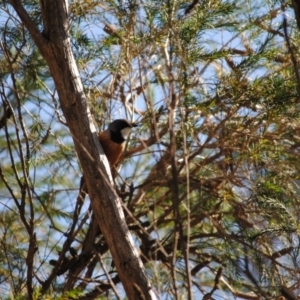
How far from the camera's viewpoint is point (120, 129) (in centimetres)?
332

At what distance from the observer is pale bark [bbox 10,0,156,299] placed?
90.4 inches

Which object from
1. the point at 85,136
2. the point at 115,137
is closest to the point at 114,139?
the point at 115,137

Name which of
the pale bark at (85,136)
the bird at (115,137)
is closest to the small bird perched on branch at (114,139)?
the bird at (115,137)

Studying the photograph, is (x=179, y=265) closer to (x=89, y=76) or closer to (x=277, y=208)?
(x=277, y=208)

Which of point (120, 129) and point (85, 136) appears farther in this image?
point (120, 129)

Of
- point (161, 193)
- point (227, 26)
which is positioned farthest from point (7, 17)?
point (161, 193)

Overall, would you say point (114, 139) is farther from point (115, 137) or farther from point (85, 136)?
point (85, 136)

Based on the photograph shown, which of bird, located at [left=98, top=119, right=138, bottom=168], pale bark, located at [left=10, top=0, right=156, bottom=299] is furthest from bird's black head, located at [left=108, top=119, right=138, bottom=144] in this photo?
pale bark, located at [left=10, top=0, right=156, bottom=299]

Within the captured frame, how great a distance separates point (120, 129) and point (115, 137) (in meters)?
0.09

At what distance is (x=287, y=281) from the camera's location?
2771mm

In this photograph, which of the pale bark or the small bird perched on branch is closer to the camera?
the pale bark

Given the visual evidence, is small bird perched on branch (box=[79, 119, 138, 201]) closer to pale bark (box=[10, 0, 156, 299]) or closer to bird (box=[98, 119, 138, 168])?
bird (box=[98, 119, 138, 168])

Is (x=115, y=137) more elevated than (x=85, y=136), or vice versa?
(x=115, y=137)

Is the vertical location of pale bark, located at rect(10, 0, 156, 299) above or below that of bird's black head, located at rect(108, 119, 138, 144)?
below
